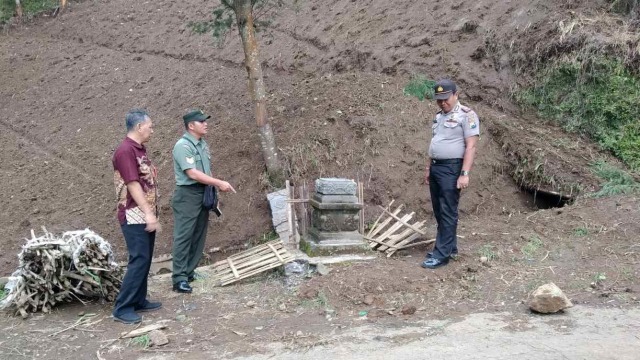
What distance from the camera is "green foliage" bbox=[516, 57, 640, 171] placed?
25.9 feet

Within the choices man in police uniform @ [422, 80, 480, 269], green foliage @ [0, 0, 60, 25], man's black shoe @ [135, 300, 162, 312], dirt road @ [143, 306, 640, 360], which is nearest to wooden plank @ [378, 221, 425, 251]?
man in police uniform @ [422, 80, 480, 269]

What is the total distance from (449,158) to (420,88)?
370 centimetres

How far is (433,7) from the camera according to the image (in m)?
10.9

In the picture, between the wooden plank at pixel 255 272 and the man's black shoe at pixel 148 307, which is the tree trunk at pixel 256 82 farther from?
the man's black shoe at pixel 148 307

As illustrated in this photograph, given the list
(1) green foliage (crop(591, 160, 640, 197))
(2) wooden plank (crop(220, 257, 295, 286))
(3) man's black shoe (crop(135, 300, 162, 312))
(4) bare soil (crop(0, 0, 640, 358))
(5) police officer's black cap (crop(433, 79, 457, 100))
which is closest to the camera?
(4) bare soil (crop(0, 0, 640, 358))

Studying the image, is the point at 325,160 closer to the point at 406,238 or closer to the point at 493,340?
the point at 406,238

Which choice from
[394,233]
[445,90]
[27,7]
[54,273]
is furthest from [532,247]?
[27,7]

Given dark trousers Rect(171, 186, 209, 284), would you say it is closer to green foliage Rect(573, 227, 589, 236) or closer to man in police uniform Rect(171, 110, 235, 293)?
man in police uniform Rect(171, 110, 235, 293)

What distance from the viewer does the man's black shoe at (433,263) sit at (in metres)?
5.62

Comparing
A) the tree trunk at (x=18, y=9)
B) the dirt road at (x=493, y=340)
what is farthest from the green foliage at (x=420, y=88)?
the tree trunk at (x=18, y=9)

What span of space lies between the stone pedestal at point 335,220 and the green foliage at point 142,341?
2.08 meters

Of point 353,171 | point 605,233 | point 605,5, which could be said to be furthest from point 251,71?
point 605,5

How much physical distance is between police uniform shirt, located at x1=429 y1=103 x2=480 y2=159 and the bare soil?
1.08m

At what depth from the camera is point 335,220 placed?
616 centimetres
